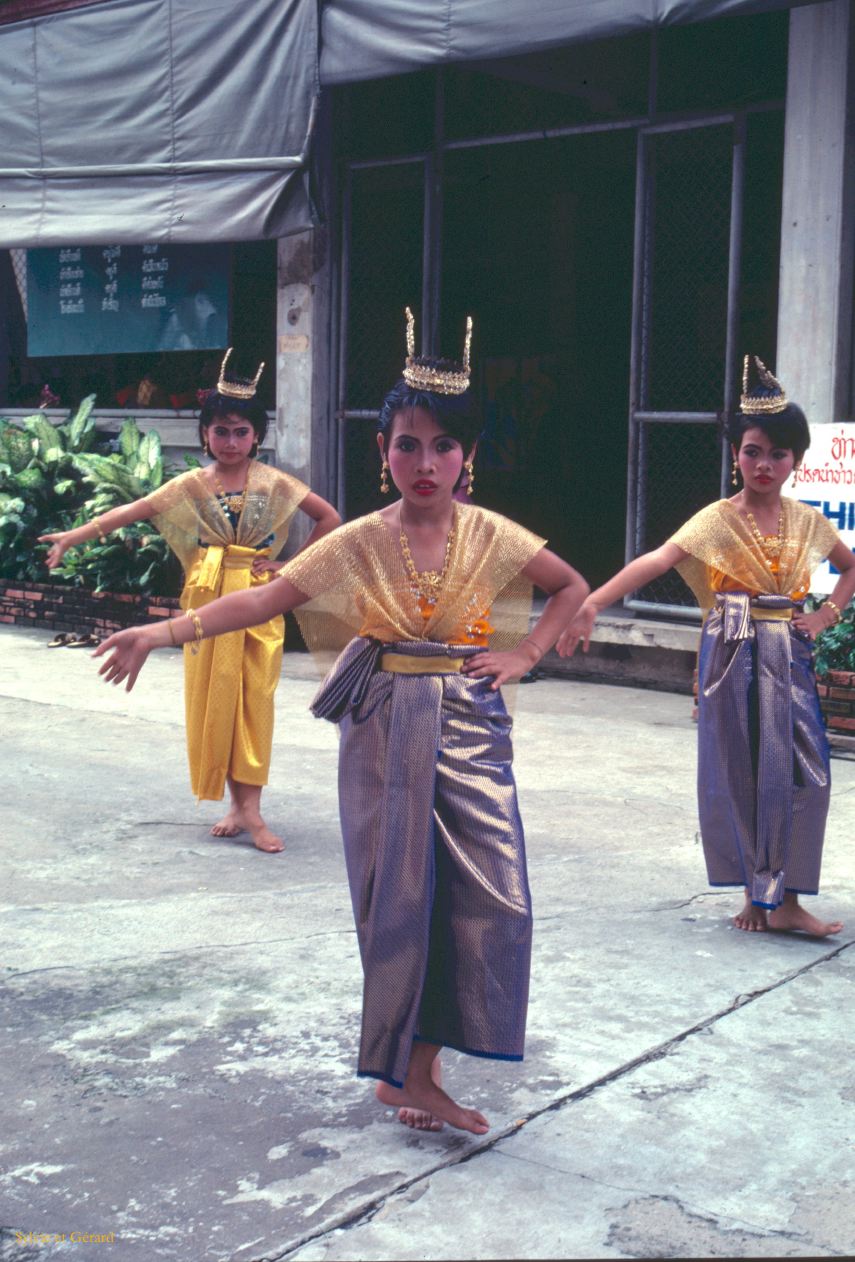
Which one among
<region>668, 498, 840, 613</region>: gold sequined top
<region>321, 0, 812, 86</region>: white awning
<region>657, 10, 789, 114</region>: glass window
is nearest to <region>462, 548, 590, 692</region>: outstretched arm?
<region>668, 498, 840, 613</region>: gold sequined top

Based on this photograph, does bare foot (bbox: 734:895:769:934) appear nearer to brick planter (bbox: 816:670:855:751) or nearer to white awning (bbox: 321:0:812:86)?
brick planter (bbox: 816:670:855:751)

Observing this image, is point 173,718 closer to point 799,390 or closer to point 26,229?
point 799,390

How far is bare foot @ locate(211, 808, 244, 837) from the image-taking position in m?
6.27

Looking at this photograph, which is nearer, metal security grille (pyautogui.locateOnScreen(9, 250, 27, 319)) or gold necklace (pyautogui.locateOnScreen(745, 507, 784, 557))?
gold necklace (pyautogui.locateOnScreen(745, 507, 784, 557))

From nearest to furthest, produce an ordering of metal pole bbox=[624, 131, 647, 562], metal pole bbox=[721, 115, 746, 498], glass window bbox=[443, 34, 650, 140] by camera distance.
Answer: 1. metal pole bbox=[721, 115, 746, 498]
2. metal pole bbox=[624, 131, 647, 562]
3. glass window bbox=[443, 34, 650, 140]

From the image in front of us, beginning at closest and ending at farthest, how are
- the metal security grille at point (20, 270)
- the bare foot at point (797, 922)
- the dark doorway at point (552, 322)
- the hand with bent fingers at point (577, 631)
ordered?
the hand with bent fingers at point (577, 631) → the bare foot at point (797, 922) → the dark doorway at point (552, 322) → the metal security grille at point (20, 270)

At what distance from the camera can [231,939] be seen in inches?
193

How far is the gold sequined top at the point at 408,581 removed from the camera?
3691mm

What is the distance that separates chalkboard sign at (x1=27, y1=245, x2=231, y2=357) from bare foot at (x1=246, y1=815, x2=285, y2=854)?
21.7ft

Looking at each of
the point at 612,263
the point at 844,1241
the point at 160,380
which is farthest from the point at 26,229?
the point at 844,1241

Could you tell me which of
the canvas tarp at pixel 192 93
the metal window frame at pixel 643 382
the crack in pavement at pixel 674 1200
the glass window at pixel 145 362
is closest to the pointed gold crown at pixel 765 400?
the crack in pavement at pixel 674 1200

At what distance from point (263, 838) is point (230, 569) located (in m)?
1.04

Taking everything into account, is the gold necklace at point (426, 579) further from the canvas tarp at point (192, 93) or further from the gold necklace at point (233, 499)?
the canvas tarp at point (192, 93)

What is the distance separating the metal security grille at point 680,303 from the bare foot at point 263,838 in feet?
12.6
